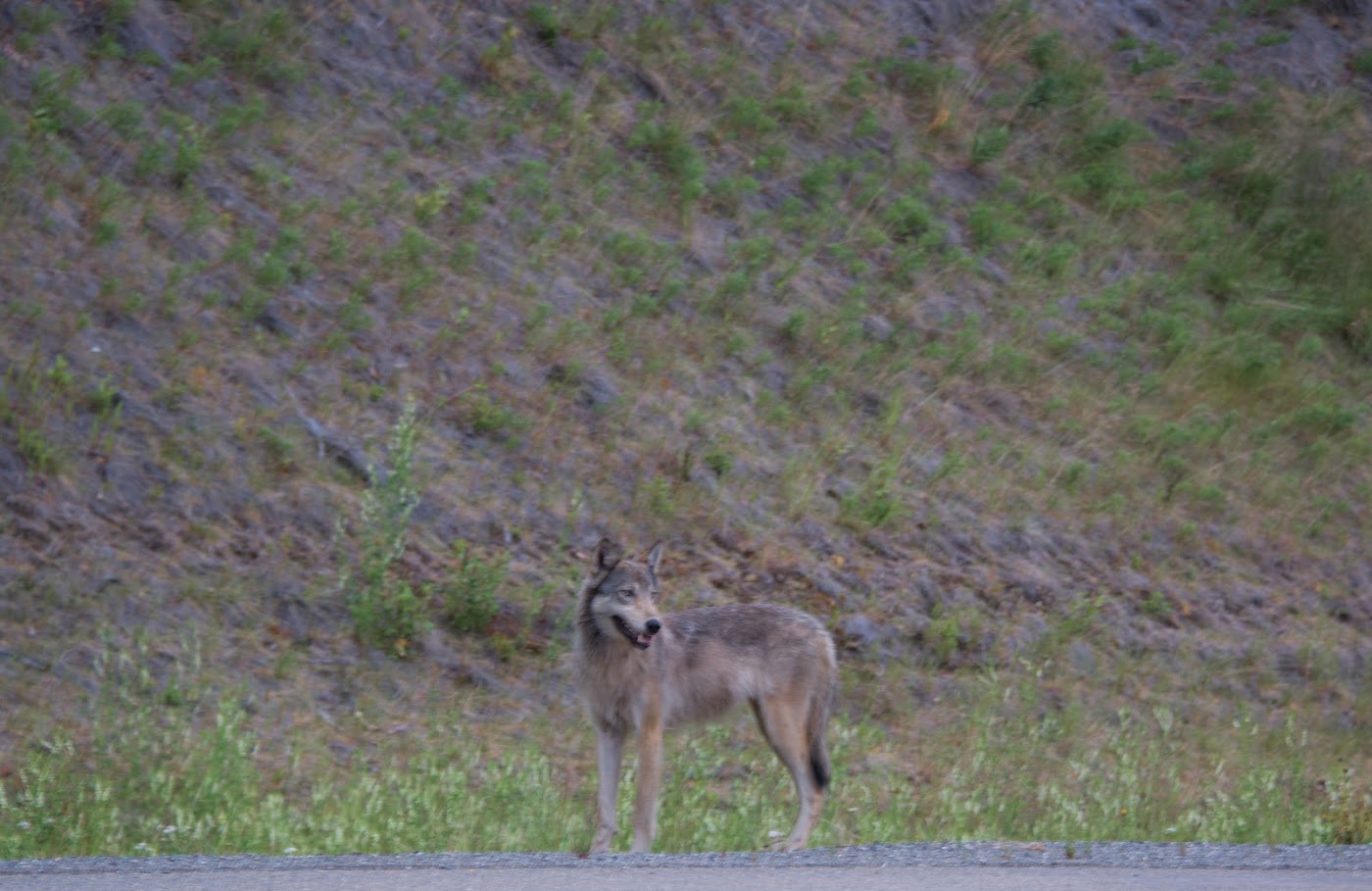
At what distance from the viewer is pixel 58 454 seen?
37.9 feet

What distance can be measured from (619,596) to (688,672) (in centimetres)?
62

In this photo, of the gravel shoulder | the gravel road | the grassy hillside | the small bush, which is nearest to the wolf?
the grassy hillside

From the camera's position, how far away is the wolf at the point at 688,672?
9.29 m

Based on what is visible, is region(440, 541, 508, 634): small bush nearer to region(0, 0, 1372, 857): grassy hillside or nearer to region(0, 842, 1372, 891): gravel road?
region(0, 0, 1372, 857): grassy hillside

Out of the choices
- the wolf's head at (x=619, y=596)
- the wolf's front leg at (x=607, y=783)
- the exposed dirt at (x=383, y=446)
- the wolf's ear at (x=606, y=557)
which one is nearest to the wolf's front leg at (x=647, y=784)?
the wolf's front leg at (x=607, y=783)

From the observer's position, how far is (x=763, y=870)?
6.86m

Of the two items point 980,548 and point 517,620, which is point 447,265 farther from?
point 980,548

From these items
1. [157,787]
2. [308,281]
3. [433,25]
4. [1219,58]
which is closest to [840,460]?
[308,281]

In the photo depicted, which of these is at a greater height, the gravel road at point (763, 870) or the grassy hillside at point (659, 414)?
the gravel road at point (763, 870)

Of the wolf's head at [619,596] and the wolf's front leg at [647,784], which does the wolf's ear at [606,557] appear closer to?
the wolf's head at [619,596]

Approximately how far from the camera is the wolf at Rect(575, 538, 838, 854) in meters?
9.29

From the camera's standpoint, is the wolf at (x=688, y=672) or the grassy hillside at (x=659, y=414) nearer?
the wolf at (x=688, y=672)

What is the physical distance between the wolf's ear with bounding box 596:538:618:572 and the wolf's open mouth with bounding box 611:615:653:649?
0.31m

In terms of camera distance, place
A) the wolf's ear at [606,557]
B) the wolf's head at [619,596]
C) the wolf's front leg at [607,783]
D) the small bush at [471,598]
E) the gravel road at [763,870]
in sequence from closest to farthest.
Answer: the gravel road at [763,870] < the wolf's front leg at [607,783] < the wolf's head at [619,596] < the wolf's ear at [606,557] < the small bush at [471,598]
